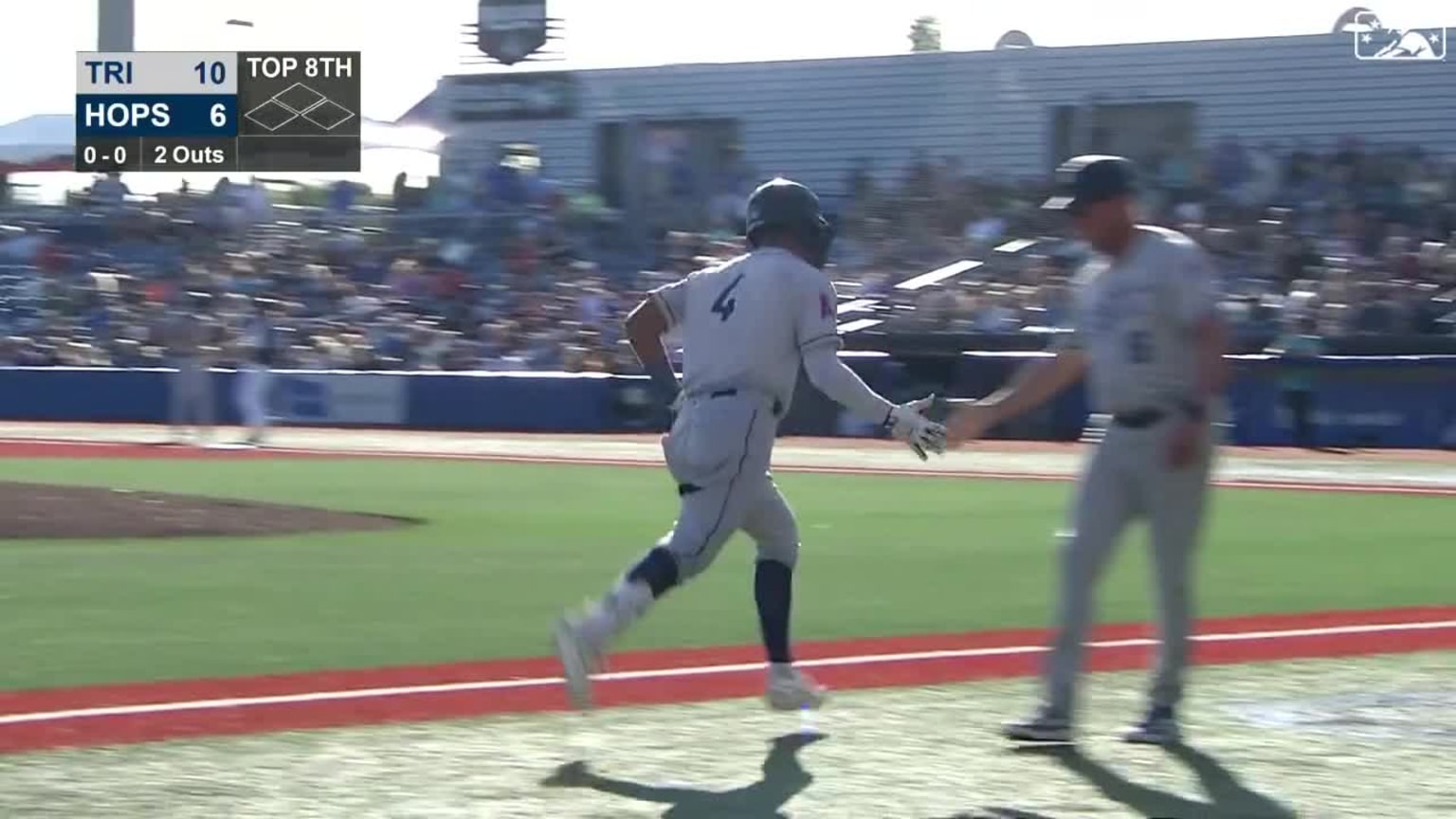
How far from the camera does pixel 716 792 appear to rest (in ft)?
20.4

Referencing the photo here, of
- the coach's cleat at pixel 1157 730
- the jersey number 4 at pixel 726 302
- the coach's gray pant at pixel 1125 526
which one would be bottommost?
the coach's cleat at pixel 1157 730

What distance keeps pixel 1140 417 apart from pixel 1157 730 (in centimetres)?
97

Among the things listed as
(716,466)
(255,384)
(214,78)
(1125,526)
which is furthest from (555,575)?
(214,78)

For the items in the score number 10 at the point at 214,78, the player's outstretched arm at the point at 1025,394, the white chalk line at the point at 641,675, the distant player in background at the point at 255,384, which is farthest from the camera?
the score number 10 at the point at 214,78

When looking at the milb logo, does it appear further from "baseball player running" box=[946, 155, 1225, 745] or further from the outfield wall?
"baseball player running" box=[946, 155, 1225, 745]

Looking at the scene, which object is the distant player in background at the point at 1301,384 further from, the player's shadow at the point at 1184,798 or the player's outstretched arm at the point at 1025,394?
the player's shadow at the point at 1184,798

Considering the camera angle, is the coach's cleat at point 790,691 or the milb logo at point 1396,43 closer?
the coach's cleat at point 790,691

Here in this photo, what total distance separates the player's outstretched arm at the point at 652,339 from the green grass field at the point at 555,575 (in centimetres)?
226

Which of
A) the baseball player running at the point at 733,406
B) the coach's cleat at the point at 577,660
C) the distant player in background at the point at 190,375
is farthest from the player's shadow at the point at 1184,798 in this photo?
the distant player in background at the point at 190,375

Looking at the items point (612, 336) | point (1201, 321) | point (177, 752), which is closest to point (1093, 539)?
point (1201, 321)

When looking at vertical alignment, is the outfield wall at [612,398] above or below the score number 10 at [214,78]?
below

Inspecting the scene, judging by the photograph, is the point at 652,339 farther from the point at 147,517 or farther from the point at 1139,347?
the point at 147,517

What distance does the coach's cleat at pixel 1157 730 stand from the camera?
6988mm

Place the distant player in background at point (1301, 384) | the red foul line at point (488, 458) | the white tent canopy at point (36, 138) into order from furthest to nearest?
the white tent canopy at point (36, 138) → the distant player in background at point (1301, 384) → the red foul line at point (488, 458)
